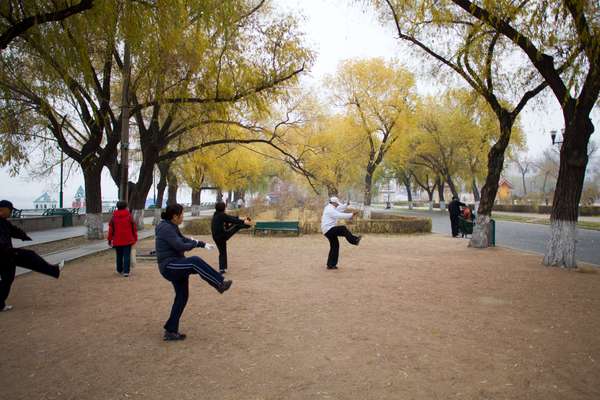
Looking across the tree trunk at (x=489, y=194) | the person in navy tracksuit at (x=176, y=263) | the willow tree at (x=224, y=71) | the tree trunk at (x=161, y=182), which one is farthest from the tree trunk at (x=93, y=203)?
the tree trunk at (x=489, y=194)

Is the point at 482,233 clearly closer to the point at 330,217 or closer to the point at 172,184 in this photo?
the point at 330,217

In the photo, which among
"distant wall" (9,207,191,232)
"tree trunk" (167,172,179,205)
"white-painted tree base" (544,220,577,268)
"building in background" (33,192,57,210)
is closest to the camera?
"white-painted tree base" (544,220,577,268)

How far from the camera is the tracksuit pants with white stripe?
16.0ft

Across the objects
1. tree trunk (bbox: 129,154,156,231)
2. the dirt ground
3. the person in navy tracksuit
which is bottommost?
the dirt ground

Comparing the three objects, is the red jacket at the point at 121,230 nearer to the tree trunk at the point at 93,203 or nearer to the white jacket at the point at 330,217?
the white jacket at the point at 330,217

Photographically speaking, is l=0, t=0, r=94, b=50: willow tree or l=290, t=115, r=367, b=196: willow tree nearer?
l=0, t=0, r=94, b=50: willow tree

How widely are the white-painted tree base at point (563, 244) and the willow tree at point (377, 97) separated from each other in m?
18.7

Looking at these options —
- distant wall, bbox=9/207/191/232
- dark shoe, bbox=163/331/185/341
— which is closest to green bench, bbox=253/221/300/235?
distant wall, bbox=9/207/191/232

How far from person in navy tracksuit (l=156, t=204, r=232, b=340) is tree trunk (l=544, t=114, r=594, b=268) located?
9.01m

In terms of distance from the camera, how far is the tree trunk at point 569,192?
32.7 feet

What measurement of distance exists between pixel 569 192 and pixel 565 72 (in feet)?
10.3

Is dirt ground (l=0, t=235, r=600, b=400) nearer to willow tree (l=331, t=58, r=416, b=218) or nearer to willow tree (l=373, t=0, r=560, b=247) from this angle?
willow tree (l=373, t=0, r=560, b=247)

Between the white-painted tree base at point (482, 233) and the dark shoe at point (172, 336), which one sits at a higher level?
the white-painted tree base at point (482, 233)

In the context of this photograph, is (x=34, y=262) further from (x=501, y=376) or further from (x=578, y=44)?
(x=578, y=44)
